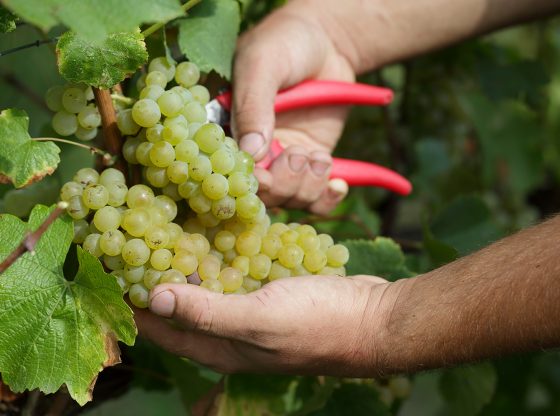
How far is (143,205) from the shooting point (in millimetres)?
888

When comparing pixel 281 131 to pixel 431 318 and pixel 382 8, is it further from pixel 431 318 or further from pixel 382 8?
pixel 431 318

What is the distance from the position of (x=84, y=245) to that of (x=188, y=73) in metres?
0.26

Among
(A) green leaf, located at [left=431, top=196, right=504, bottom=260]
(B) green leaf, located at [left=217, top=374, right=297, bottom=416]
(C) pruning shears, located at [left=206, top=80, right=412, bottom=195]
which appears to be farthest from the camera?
(A) green leaf, located at [left=431, top=196, right=504, bottom=260]

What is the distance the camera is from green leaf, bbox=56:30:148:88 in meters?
0.81

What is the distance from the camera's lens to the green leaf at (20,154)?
833 mm

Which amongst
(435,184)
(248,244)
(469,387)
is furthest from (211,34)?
(435,184)

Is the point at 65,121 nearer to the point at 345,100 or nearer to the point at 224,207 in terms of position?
the point at 224,207

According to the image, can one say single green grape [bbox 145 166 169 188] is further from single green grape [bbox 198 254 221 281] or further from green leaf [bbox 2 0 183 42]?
green leaf [bbox 2 0 183 42]

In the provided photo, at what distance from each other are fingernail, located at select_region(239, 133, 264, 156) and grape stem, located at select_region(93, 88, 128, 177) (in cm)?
20

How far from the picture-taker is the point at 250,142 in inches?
42.5

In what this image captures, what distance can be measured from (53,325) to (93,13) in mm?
372

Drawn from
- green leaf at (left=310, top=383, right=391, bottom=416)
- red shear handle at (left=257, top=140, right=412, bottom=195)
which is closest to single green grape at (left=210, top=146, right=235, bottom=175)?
red shear handle at (left=257, top=140, right=412, bottom=195)

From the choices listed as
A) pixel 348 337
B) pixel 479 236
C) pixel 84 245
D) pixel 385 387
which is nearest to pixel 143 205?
pixel 84 245

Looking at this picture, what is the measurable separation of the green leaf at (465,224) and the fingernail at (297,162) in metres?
0.53
